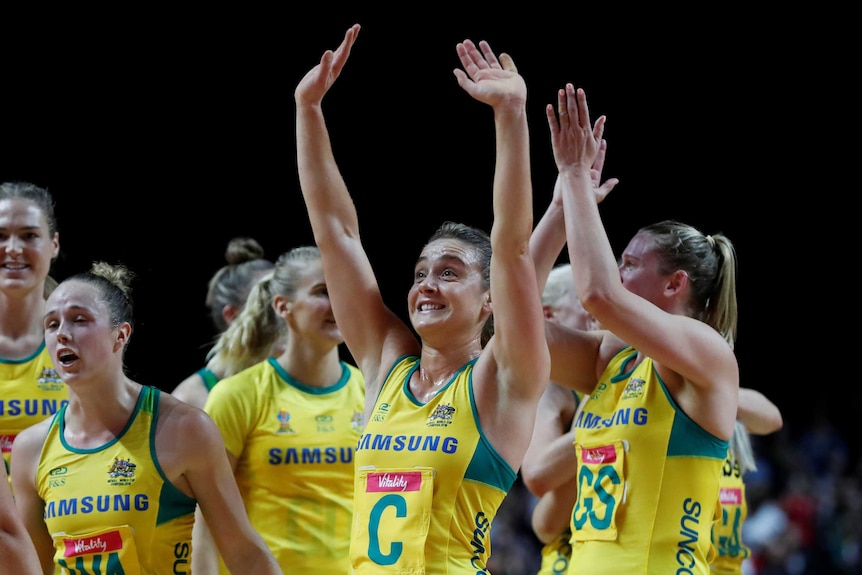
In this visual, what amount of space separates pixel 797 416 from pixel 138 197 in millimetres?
6912

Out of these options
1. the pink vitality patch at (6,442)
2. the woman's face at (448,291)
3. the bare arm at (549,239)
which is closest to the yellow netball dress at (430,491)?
the woman's face at (448,291)

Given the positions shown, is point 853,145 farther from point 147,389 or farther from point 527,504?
point 147,389

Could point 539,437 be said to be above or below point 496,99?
below

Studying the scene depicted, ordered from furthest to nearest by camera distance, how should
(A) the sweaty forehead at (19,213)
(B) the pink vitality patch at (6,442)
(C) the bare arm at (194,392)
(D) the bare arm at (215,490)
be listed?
(C) the bare arm at (194,392) → (A) the sweaty forehead at (19,213) → (B) the pink vitality patch at (6,442) → (D) the bare arm at (215,490)

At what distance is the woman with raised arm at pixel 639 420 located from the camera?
108 inches

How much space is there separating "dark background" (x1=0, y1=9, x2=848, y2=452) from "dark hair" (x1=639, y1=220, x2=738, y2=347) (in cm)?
590

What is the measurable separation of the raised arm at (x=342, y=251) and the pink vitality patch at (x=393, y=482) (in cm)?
29

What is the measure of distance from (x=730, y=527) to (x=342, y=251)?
2.08m

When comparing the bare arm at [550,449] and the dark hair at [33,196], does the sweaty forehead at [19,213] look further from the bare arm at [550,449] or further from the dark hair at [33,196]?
the bare arm at [550,449]

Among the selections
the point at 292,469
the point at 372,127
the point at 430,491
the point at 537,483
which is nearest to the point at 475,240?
the point at 430,491

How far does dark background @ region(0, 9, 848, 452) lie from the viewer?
9672 millimetres

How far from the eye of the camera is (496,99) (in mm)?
2523

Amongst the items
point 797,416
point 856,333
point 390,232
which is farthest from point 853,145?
point 390,232

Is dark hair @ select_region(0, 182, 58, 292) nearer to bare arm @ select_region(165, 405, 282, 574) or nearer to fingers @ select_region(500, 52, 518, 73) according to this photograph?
bare arm @ select_region(165, 405, 282, 574)
